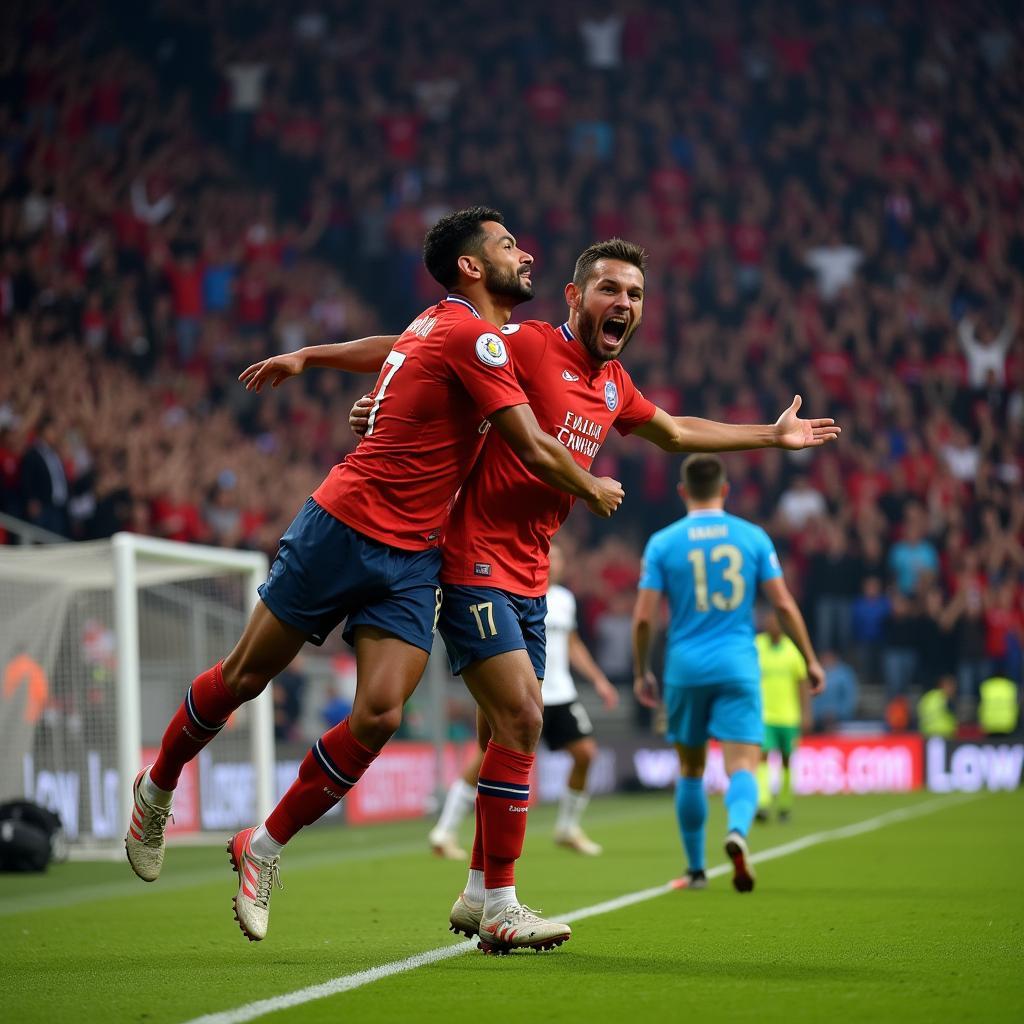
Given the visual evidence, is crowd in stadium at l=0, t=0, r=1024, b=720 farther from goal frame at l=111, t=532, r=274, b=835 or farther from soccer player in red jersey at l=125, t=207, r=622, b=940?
soccer player in red jersey at l=125, t=207, r=622, b=940

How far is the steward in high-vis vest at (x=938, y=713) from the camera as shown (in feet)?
73.0

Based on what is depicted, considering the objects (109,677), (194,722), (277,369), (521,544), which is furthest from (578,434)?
(109,677)

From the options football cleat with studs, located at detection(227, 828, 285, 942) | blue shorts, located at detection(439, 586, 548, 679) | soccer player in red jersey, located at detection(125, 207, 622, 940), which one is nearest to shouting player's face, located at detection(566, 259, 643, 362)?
soccer player in red jersey, located at detection(125, 207, 622, 940)

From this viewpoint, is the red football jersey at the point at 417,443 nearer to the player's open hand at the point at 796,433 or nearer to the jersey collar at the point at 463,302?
the jersey collar at the point at 463,302

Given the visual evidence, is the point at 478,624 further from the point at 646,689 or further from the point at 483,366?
the point at 646,689

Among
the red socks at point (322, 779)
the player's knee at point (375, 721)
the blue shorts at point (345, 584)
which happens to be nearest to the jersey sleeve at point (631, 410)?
the blue shorts at point (345, 584)

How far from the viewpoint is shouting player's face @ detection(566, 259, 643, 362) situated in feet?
19.9

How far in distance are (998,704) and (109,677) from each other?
12.7 metres

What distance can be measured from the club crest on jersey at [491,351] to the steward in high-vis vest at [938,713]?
1774 centimetres

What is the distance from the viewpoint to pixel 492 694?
573 cm

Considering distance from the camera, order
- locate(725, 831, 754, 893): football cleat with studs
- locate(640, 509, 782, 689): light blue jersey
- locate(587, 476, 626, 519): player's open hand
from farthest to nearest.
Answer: locate(640, 509, 782, 689): light blue jersey → locate(725, 831, 754, 893): football cleat with studs → locate(587, 476, 626, 519): player's open hand

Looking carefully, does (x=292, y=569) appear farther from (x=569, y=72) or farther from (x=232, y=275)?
(x=569, y=72)

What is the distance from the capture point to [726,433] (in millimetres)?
6387

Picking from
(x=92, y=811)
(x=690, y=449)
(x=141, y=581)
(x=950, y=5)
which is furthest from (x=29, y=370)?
(x=950, y=5)
